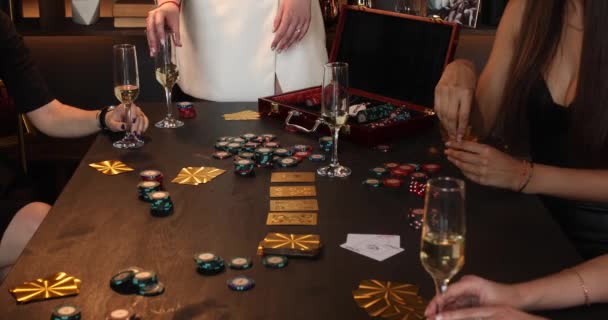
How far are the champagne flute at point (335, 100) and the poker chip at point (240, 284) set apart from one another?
0.53m

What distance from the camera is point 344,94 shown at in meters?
1.65

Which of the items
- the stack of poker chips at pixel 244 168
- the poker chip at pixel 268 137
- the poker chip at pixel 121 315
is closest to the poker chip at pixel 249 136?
the poker chip at pixel 268 137

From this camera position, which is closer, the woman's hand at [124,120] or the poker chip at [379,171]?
the poker chip at [379,171]

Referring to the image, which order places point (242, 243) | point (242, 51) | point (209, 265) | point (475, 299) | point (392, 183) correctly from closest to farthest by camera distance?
point (475, 299) → point (209, 265) → point (242, 243) → point (392, 183) → point (242, 51)

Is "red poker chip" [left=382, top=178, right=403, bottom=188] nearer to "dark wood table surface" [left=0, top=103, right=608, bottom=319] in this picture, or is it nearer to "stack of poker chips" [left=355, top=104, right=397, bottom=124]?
"dark wood table surface" [left=0, top=103, right=608, bottom=319]

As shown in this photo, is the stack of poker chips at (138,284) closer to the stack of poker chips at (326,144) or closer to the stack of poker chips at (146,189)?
the stack of poker chips at (146,189)

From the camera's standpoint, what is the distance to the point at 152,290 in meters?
1.15

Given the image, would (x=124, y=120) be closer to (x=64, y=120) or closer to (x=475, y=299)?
(x=64, y=120)

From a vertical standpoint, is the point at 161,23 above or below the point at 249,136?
above

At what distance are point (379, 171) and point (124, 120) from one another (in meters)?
0.73

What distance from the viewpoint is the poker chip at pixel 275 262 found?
4.02 feet

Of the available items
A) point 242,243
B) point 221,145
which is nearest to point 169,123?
point 221,145

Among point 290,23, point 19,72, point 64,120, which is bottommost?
point 64,120

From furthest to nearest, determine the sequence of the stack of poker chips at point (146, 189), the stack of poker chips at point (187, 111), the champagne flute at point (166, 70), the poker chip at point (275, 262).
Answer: the stack of poker chips at point (187, 111) → the champagne flute at point (166, 70) → the stack of poker chips at point (146, 189) → the poker chip at point (275, 262)
